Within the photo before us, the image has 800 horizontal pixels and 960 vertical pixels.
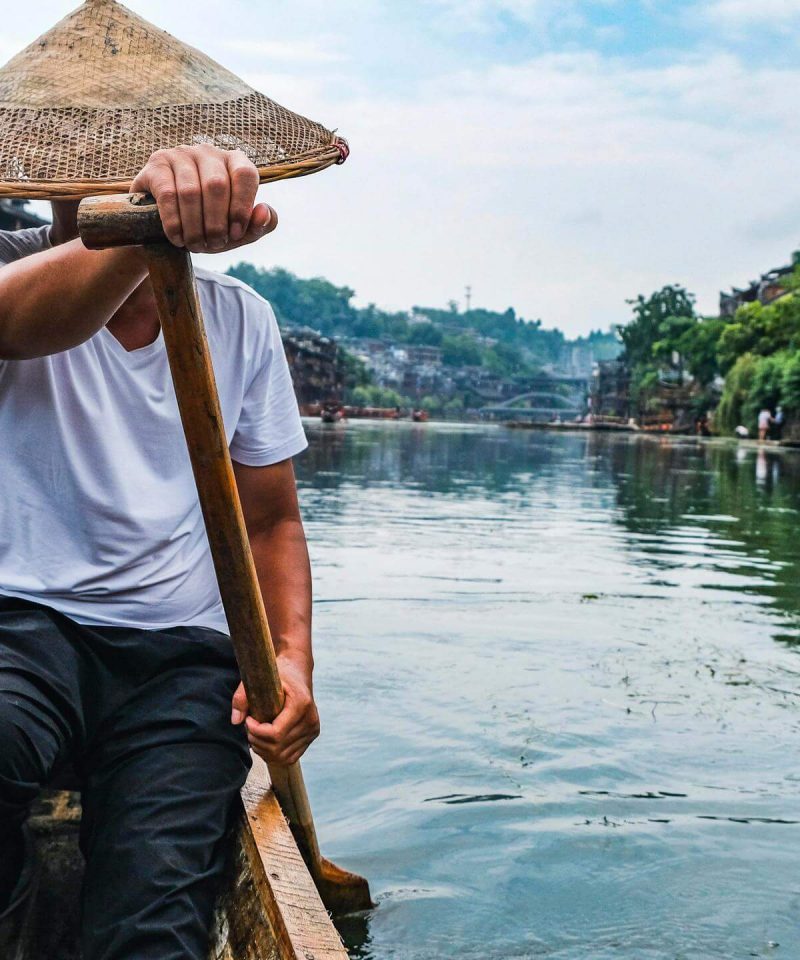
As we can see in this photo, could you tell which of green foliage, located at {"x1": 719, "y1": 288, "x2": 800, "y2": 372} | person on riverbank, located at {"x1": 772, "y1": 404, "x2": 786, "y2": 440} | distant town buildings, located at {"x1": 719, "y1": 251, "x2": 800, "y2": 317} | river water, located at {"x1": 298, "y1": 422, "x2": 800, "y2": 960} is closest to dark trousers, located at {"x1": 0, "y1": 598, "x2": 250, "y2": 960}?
river water, located at {"x1": 298, "y1": 422, "x2": 800, "y2": 960}

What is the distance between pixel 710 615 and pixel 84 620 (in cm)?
556

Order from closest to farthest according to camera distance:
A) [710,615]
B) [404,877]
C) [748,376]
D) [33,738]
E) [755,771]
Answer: [33,738] < [404,877] < [755,771] < [710,615] < [748,376]

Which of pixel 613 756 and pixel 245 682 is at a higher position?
pixel 245 682

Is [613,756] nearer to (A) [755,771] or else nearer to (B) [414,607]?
(A) [755,771]

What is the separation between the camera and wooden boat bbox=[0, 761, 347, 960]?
1.79 metres

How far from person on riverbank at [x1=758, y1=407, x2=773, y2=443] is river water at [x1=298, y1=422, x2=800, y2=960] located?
3626cm

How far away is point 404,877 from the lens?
3.48 metres

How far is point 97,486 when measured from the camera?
6.63 ft

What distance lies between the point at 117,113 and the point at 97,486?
658mm

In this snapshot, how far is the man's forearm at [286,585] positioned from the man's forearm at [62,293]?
66cm

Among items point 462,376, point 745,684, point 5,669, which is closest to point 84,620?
point 5,669

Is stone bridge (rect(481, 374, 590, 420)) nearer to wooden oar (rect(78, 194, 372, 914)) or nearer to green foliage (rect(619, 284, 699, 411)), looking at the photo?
green foliage (rect(619, 284, 699, 411))

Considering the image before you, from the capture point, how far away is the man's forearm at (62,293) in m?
1.75

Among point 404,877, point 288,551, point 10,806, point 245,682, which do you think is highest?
point 288,551
